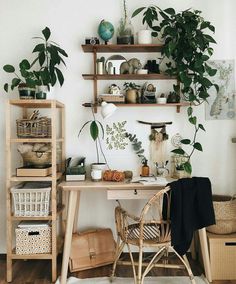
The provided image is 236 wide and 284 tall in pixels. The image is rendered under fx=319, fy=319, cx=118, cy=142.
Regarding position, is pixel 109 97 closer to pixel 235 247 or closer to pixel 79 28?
pixel 79 28

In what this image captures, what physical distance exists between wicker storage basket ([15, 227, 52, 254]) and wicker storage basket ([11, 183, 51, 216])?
0.15 m

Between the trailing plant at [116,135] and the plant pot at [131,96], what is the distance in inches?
9.7

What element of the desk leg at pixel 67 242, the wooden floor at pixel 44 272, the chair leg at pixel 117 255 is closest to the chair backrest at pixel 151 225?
the chair leg at pixel 117 255

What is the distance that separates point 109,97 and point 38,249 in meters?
1.38

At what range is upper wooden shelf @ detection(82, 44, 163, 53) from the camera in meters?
2.77

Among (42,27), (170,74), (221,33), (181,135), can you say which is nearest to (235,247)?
(181,135)

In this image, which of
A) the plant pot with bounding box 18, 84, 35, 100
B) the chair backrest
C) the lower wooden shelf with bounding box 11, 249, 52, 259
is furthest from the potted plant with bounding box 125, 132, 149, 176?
the lower wooden shelf with bounding box 11, 249, 52, 259

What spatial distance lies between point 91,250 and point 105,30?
1.90m

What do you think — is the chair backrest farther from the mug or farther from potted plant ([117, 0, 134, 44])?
potted plant ([117, 0, 134, 44])

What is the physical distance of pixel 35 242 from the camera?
253 cm

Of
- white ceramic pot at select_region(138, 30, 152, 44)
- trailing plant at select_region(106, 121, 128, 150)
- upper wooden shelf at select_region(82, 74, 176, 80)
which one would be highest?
white ceramic pot at select_region(138, 30, 152, 44)

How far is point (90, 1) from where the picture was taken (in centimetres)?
295

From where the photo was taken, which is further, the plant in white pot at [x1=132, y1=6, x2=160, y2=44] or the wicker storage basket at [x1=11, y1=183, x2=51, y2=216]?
the plant in white pot at [x1=132, y1=6, x2=160, y2=44]

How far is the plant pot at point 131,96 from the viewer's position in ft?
9.21
